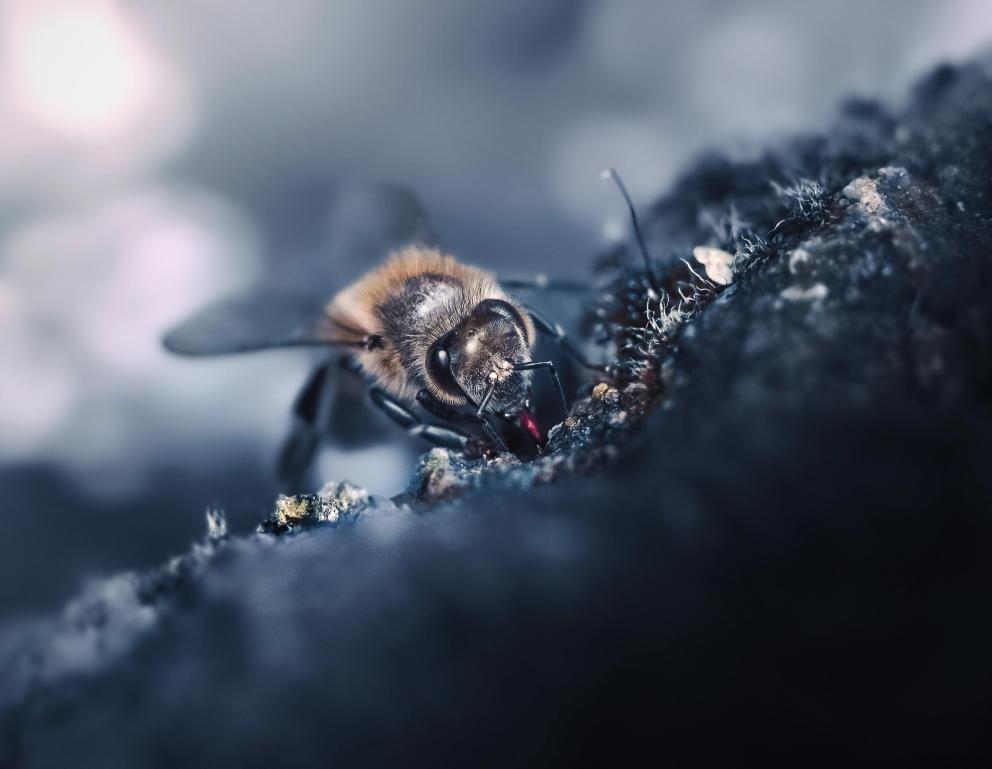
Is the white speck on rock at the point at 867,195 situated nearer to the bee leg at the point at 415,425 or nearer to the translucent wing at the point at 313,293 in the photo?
the bee leg at the point at 415,425

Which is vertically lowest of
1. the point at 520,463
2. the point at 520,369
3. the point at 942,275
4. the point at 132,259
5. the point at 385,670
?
the point at 385,670

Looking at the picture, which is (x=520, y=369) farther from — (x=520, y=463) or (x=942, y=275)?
(x=942, y=275)

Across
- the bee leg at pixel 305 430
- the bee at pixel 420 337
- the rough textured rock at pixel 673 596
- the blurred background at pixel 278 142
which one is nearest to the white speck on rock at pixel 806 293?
the rough textured rock at pixel 673 596

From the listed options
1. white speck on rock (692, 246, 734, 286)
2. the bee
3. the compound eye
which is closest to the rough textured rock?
white speck on rock (692, 246, 734, 286)

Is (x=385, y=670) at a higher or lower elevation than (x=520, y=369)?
lower

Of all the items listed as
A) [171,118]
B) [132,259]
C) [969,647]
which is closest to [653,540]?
[969,647]
